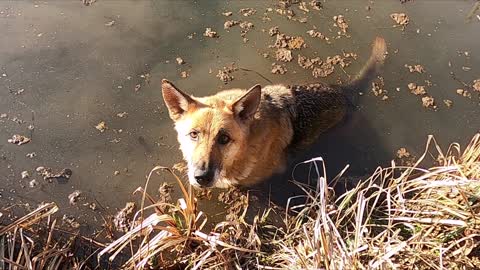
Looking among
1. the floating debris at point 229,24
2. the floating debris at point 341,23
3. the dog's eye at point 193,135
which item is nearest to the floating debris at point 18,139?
the dog's eye at point 193,135

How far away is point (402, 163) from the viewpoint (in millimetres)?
5688

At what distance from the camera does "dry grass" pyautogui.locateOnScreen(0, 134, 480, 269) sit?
4039 millimetres

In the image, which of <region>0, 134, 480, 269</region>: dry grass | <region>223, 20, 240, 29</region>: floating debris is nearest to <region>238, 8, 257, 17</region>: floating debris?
<region>223, 20, 240, 29</region>: floating debris

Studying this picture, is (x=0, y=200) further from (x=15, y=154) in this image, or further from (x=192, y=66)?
→ (x=192, y=66)

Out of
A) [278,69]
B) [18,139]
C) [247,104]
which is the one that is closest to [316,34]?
[278,69]

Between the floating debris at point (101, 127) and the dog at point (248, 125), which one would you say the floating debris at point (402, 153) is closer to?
the dog at point (248, 125)

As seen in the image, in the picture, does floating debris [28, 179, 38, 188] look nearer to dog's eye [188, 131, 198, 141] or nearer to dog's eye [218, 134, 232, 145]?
dog's eye [188, 131, 198, 141]

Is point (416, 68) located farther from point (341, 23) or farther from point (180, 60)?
point (180, 60)

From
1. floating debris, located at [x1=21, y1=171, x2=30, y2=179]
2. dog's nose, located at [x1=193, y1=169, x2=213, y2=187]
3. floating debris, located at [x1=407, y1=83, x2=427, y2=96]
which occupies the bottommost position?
floating debris, located at [x1=407, y1=83, x2=427, y2=96]

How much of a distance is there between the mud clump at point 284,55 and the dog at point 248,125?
1001 millimetres

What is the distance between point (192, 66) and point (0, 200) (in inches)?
122

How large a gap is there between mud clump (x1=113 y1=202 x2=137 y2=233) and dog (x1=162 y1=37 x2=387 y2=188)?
904 millimetres

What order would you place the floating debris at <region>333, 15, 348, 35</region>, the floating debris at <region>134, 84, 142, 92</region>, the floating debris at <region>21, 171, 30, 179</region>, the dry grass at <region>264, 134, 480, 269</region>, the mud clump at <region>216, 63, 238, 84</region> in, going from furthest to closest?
the floating debris at <region>333, 15, 348, 35</region> < the mud clump at <region>216, 63, 238, 84</region> < the floating debris at <region>134, 84, 142, 92</region> < the floating debris at <region>21, 171, 30, 179</region> < the dry grass at <region>264, 134, 480, 269</region>

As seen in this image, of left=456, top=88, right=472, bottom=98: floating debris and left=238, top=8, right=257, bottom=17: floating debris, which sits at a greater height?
left=238, top=8, right=257, bottom=17: floating debris
